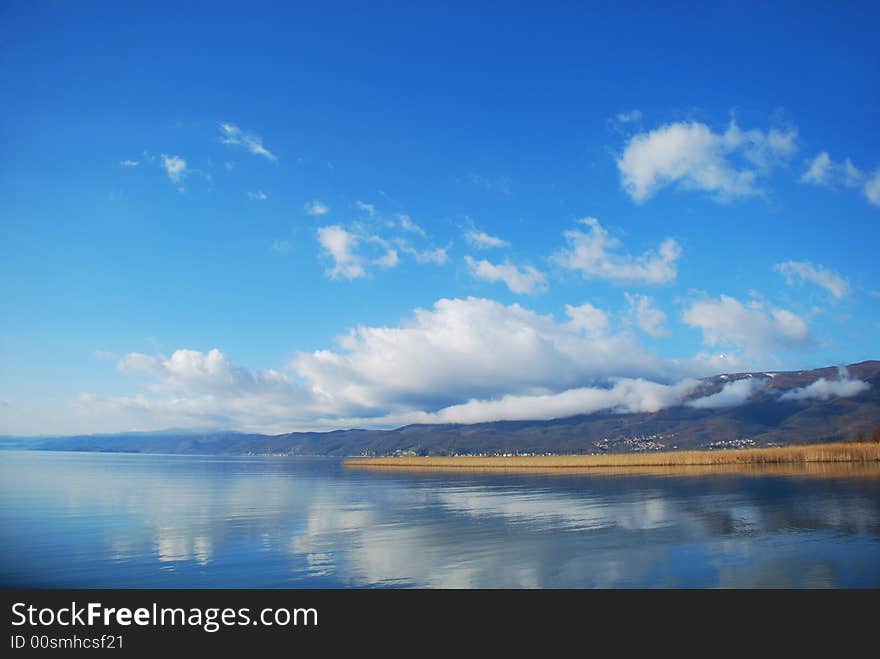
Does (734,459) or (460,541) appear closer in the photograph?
(460,541)

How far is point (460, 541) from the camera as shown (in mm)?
32562

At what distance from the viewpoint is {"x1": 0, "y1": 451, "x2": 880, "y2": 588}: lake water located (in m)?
24.1

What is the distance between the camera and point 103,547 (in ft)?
106

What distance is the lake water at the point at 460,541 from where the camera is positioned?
949 inches

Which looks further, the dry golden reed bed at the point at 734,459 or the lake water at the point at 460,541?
the dry golden reed bed at the point at 734,459

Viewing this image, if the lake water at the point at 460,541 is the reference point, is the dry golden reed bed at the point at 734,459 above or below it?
below

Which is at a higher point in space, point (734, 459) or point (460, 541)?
point (460, 541)

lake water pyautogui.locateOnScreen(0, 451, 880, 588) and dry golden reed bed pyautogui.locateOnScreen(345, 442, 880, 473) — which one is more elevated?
lake water pyautogui.locateOnScreen(0, 451, 880, 588)

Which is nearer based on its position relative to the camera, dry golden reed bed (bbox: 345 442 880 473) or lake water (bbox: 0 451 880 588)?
lake water (bbox: 0 451 880 588)
